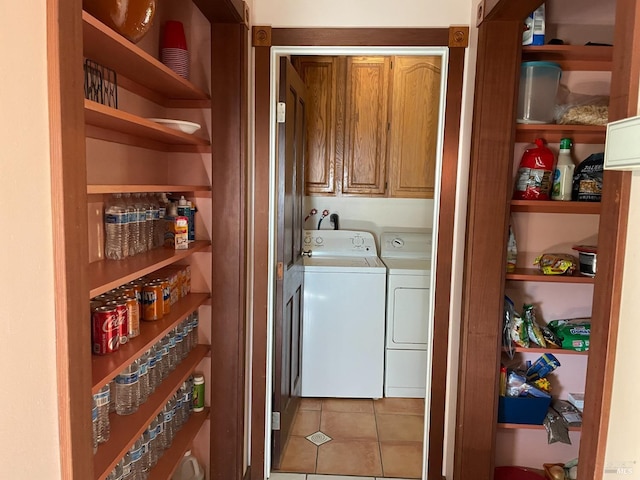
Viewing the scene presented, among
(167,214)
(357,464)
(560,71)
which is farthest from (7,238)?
(357,464)

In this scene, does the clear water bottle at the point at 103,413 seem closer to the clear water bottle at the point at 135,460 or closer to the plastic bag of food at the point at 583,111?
the clear water bottle at the point at 135,460

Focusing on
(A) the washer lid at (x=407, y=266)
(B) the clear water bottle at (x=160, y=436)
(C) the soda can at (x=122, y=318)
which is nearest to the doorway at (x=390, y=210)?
(A) the washer lid at (x=407, y=266)

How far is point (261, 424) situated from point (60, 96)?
68.6 inches

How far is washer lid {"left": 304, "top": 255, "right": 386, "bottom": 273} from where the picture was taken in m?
2.85

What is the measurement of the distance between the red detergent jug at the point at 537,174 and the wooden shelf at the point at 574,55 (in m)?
0.34

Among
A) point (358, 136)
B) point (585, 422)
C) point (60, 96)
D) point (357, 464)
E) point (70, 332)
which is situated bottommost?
point (357, 464)

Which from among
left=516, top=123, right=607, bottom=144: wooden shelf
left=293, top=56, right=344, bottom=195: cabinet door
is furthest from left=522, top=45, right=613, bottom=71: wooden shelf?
left=293, top=56, right=344, bottom=195: cabinet door

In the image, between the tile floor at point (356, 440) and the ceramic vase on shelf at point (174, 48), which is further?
the tile floor at point (356, 440)

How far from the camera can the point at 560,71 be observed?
6.01 feet

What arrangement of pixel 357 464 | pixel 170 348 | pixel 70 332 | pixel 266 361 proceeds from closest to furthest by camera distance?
pixel 70 332
pixel 170 348
pixel 266 361
pixel 357 464

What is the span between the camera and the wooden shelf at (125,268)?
3.74 feet

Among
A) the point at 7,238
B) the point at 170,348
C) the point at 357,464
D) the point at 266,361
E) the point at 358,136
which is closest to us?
the point at 7,238

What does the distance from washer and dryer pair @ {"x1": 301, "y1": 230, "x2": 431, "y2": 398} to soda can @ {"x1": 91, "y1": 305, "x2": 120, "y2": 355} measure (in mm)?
1615

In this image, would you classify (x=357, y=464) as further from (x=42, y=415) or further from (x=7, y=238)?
(x=7, y=238)
